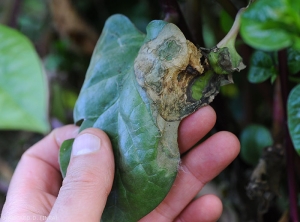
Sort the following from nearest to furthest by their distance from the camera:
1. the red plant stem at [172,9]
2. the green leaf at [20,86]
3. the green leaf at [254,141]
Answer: the green leaf at [20,86] → the red plant stem at [172,9] → the green leaf at [254,141]

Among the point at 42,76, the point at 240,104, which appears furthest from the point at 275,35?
the point at 240,104

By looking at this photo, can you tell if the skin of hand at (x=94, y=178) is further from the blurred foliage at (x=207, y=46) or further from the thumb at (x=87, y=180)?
the blurred foliage at (x=207, y=46)

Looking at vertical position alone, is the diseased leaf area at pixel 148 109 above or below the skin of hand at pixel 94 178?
above

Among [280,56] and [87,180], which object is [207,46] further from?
A: [87,180]

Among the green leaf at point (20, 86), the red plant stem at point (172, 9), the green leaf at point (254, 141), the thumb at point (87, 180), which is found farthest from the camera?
the green leaf at point (254, 141)

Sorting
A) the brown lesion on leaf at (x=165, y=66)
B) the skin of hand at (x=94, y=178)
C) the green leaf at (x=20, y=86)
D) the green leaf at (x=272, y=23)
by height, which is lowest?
the skin of hand at (x=94, y=178)

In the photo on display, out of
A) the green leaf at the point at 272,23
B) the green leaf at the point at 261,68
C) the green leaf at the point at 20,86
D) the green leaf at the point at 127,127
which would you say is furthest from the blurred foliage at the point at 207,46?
the green leaf at the point at 20,86
